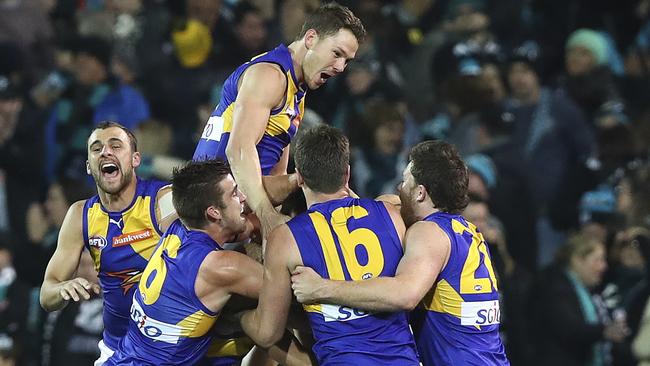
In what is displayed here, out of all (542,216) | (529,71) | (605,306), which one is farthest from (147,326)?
(529,71)

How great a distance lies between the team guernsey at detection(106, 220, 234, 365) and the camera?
6598mm

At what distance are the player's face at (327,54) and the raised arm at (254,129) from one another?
17 centimetres

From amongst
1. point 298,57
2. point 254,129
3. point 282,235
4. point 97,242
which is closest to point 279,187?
point 254,129

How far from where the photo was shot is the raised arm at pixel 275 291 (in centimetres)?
645

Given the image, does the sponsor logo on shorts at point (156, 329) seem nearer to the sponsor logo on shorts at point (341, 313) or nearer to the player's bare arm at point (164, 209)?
the player's bare arm at point (164, 209)

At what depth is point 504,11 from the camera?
46.2 feet

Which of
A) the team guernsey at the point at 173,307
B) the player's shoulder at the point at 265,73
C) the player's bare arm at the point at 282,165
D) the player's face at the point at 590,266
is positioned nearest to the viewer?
the team guernsey at the point at 173,307

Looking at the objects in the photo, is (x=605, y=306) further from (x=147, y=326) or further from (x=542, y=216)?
(x=147, y=326)

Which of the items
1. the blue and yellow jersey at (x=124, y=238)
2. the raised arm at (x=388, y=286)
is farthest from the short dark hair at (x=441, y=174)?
the blue and yellow jersey at (x=124, y=238)

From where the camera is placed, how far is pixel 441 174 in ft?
21.8

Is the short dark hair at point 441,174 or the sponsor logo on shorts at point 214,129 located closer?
the short dark hair at point 441,174

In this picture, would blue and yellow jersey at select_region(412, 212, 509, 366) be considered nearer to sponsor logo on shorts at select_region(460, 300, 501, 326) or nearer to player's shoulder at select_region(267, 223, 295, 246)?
sponsor logo on shorts at select_region(460, 300, 501, 326)

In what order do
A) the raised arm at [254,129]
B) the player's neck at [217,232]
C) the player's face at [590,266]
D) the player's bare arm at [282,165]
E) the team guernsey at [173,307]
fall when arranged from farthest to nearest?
1. the player's face at [590,266]
2. the player's bare arm at [282,165]
3. the raised arm at [254,129]
4. the player's neck at [217,232]
5. the team guernsey at [173,307]

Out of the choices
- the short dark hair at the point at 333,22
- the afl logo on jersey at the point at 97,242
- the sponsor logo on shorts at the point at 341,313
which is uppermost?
the short dark hair at the point at 333,22
